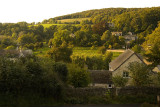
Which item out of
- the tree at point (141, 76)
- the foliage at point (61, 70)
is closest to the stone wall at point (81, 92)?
the foliage at point (61, 70)

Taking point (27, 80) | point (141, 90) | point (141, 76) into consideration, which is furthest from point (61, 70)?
point (141, 76)

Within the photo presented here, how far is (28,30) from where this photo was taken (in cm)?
9394

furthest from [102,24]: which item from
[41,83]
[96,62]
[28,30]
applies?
[41,83]

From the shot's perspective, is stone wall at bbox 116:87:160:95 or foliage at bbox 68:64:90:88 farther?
foliage at bbox 68:64:90:88

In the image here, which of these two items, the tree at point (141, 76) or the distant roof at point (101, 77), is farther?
the distant roof at point (101, 77)

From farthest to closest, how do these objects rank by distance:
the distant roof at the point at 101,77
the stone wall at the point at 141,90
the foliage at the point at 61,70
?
the distant roof at the point at 101,77
the foliage at the point at 61,70
the stone wall at the point at 141,90

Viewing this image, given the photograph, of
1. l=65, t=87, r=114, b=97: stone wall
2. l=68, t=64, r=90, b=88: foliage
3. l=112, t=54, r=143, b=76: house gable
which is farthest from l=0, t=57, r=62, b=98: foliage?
l=112, t=54, r=143, b=76: house gable

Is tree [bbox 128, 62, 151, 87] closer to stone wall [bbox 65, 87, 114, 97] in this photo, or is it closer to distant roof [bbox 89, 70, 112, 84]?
stone wall [bbox 65, 87, 114, 97]

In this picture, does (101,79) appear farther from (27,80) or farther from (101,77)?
(27,80)

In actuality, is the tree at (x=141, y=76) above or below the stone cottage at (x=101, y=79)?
above

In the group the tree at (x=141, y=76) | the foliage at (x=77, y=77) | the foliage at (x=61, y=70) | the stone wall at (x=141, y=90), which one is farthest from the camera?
the foliage at (x=77, y=77)

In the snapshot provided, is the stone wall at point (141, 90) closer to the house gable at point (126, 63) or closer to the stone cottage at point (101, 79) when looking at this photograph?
the stone cottage at point (101, 79)

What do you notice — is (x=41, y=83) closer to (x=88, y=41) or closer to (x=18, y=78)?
(x=18, y=78)

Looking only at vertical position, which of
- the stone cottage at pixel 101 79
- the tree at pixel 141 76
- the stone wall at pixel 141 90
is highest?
the tree at pixel 141 76
